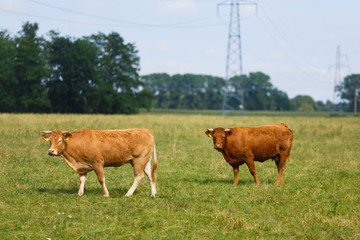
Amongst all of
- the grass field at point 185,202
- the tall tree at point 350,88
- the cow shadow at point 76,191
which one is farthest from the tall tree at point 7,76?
the tall tree at point 350,88

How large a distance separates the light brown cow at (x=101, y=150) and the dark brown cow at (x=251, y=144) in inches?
80.9

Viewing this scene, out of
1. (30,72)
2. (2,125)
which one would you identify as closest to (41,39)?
(30,72)

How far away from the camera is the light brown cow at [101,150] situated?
8.59m

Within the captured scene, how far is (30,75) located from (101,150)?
4716 cm

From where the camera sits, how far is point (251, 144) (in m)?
10.3

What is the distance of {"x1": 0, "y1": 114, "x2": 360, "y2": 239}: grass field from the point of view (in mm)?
6309

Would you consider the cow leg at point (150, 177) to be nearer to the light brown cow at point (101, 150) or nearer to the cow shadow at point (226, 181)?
the light brown cow at point (101, 150)

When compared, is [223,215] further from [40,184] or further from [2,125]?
[2,125]

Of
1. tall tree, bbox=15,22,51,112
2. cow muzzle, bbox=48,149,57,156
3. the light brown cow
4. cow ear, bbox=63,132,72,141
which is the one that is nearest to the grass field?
the light brown cow

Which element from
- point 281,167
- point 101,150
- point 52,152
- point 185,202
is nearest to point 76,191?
point 101,150

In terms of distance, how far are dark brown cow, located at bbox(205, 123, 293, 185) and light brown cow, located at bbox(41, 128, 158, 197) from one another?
2.05 metres

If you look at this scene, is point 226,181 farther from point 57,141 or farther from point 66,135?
point 57,141

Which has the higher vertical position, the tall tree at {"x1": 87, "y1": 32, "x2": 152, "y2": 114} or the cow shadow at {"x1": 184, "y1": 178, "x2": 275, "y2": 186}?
the tall tree at {"x1": 87, "y1": 32, "x2": 152, "y2": 114}

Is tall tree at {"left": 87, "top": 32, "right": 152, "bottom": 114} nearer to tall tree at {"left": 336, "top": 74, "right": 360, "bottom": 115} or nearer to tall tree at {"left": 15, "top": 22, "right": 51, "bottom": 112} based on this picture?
tall tree at {"left": 15, "top": 22, "right": 51, "bottom": 112}
